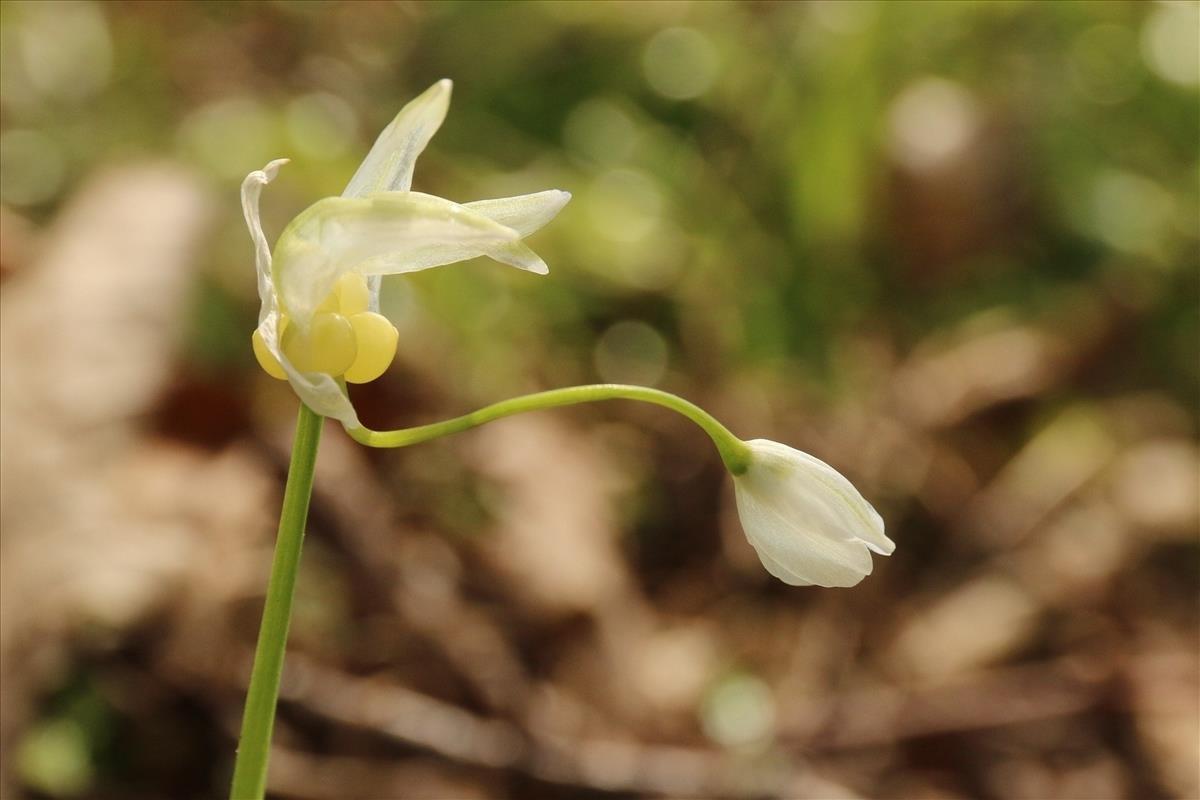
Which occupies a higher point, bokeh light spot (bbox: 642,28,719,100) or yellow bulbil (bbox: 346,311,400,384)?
bokeh light spot (bbox: 642,28,719,100)

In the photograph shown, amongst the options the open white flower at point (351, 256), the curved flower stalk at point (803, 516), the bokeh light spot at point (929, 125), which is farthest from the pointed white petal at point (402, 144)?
the bokeh light spot at point (929, 125)

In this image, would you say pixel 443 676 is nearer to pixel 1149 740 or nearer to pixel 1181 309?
pixel 1149 740

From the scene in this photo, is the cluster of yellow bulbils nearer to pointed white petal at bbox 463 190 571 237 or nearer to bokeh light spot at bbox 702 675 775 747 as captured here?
pointed white petal at bbox 463 190 571 237

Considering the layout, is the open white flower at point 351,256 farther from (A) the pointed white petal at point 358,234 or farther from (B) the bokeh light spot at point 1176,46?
(B) the bokeh light spot at point 1176,46

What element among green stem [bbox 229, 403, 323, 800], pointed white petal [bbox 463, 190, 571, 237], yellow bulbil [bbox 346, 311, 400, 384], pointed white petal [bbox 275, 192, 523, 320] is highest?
pointed white petal [bbox 463, 190, 571, 237]

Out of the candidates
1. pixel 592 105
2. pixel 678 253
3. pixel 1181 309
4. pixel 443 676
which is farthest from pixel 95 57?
pixel 1181 309

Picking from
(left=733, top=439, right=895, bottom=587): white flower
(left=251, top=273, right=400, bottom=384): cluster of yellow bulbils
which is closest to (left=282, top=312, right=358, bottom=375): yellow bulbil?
(left=251, top=273, right=400, bottom=384): cluster of yellow bulbils
